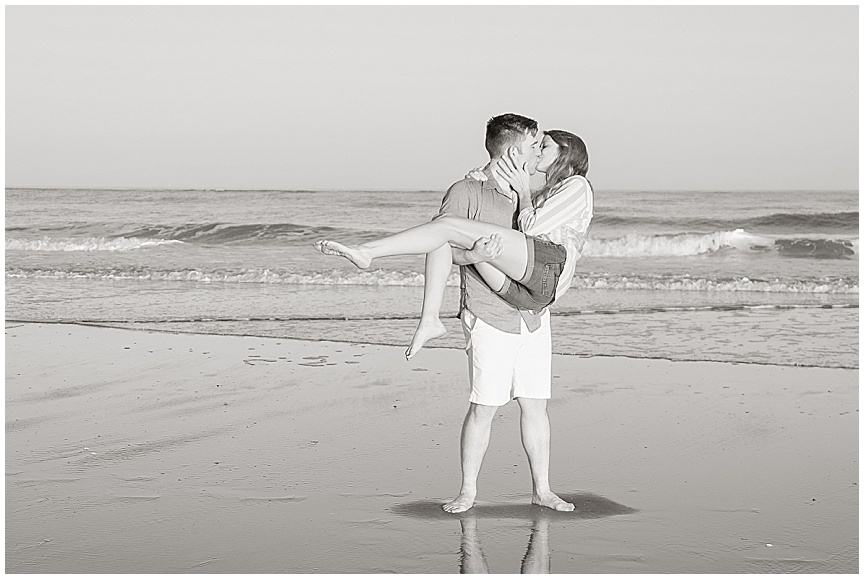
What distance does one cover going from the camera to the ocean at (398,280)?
9609mm

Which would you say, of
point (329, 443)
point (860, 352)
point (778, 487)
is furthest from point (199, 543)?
point (860, 352)

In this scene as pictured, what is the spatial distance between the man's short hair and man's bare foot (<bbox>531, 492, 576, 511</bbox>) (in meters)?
1.49

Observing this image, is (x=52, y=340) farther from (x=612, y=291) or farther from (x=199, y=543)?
(x=612, y=291)

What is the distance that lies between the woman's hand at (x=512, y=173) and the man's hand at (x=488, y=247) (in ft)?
1.10

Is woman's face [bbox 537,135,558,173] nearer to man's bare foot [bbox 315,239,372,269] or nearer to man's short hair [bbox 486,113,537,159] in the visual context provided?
man's short hair [bbox 486,113,537,159]

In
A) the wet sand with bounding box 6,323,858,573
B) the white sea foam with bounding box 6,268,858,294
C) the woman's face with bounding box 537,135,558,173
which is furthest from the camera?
the white sea foam with bounding box 6,268,858,294

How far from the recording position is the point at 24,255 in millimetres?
21125

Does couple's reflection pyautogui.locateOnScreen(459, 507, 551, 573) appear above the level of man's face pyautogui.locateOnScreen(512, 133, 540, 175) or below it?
below

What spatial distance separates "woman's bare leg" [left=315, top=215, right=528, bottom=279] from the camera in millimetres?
4027

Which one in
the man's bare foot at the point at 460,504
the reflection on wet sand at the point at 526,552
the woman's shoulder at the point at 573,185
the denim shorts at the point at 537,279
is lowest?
the reflection on wet sand at the point at 526,552

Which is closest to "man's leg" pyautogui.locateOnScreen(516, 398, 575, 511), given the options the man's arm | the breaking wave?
the man's arm

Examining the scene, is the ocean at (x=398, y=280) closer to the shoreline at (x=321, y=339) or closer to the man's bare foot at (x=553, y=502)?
the shoreline at (x=321, y=339)

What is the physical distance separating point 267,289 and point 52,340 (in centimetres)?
556

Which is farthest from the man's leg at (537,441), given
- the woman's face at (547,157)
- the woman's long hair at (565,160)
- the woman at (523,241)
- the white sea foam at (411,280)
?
the white sea foam at (411,280)
